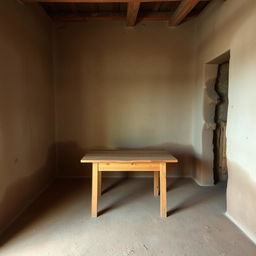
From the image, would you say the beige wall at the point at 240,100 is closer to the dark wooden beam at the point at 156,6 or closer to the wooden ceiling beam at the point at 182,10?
the wooden ceiling beam at the point at 182,10

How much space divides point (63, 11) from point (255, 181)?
360 cm

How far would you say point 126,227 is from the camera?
2.35 m

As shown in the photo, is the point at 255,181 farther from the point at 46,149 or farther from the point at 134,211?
the point at 46,149

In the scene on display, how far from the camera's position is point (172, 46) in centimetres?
398

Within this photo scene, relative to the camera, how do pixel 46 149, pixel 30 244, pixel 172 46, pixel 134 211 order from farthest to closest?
1. pixel 172 46
2. pixel 46 149
3. pixel 134 211
4. pixel 30 244

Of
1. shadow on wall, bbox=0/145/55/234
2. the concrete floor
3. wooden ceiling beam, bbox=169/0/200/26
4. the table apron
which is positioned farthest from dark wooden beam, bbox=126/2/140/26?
the concrete floor

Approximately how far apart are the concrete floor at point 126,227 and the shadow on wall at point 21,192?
0.36ft

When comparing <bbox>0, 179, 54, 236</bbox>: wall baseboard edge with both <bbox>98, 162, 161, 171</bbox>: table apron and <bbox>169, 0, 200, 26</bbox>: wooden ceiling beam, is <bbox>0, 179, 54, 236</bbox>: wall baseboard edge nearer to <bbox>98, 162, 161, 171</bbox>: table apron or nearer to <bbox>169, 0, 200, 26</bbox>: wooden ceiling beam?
<bbox>98, 162, 161, 171</bbox>: table apron

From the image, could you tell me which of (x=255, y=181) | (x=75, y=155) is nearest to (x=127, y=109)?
→ (x=75, y=155)

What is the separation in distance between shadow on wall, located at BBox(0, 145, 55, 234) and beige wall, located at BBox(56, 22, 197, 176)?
641 mm

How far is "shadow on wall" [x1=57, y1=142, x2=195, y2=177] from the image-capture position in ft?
13.4

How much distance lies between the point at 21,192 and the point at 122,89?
2.30m

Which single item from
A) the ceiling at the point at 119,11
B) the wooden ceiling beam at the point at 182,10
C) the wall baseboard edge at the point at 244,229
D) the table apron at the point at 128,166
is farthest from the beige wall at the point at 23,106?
the wall baseboard edge at the point at 244,229

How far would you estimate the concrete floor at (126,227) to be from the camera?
6.48 feet
